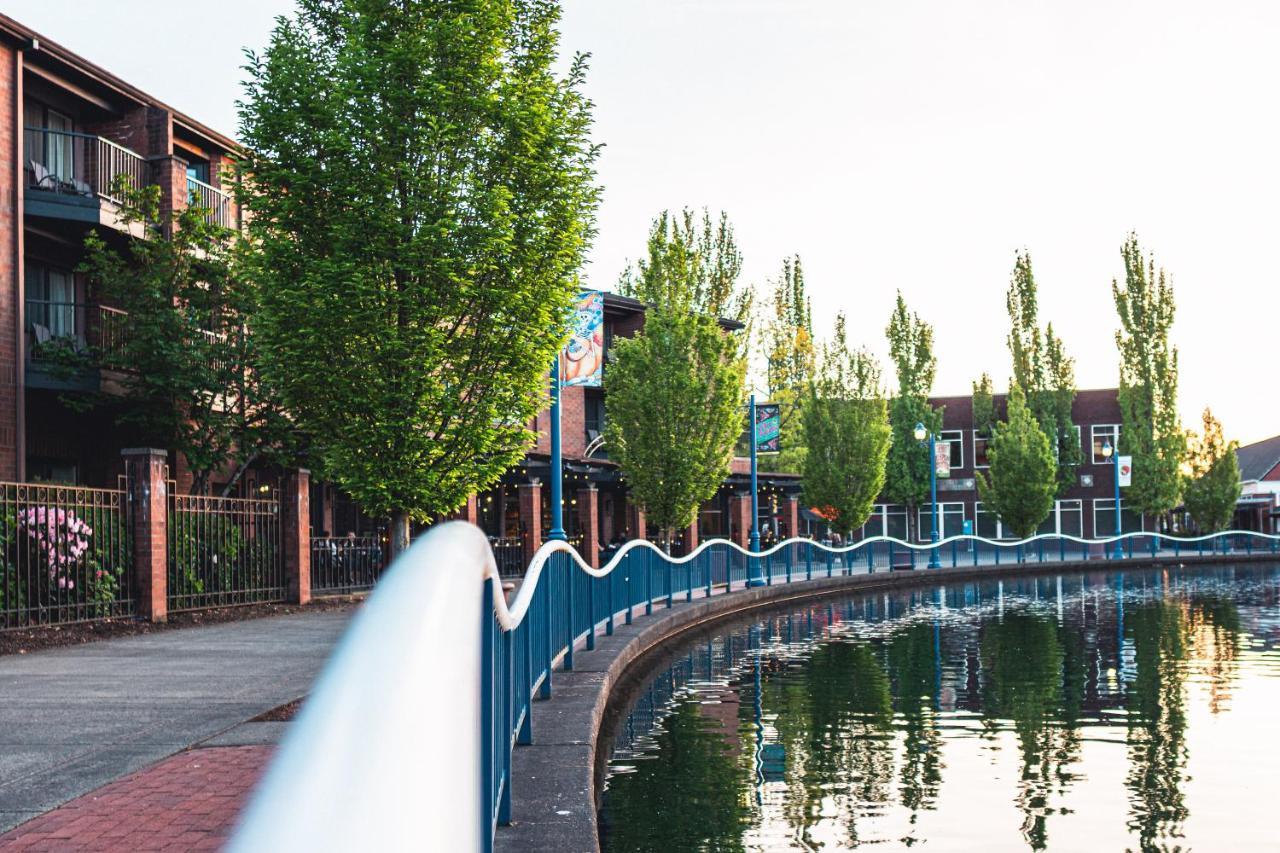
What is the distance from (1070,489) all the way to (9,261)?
60.4 meters

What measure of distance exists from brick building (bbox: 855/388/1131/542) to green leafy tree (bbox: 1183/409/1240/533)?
19.9 ft

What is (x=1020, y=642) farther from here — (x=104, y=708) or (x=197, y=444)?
(x=197, y=444)

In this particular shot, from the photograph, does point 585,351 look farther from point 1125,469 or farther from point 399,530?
point 1125,469

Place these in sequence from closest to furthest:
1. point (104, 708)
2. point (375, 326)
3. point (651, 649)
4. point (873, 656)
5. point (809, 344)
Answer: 1. point (104, 708)
2. point (375, 326)
3. point (873, 656)
4. point (651, 649)
5. point (809, 344)

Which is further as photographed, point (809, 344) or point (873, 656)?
point (809, 344)

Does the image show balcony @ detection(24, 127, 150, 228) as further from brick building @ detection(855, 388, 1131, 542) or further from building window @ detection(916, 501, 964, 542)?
building window @ detection(916, 501, 964, 542)

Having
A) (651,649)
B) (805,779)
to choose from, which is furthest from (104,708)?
(651,649)

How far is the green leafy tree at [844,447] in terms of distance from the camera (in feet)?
132

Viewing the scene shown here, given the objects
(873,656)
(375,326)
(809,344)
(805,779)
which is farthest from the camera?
(809,344)

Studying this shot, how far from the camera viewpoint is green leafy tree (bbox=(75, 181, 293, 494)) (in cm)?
2206

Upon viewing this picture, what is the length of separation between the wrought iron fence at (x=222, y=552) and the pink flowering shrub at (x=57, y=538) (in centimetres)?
241

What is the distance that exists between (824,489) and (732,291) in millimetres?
17056

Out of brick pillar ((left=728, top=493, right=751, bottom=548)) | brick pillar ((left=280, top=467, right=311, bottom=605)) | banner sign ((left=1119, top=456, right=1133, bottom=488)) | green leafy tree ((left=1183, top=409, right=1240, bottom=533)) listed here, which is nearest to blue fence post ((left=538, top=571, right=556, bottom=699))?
brick pillar ((left=280, top=467, right=311, bottom=605))

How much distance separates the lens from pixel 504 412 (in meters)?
14.6
